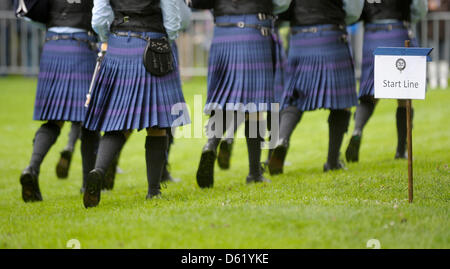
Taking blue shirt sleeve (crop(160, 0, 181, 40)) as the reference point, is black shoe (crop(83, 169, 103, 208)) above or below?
below

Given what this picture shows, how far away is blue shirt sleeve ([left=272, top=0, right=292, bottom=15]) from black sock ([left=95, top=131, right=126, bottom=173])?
163 cm

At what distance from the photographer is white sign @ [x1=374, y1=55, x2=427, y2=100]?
4.38m

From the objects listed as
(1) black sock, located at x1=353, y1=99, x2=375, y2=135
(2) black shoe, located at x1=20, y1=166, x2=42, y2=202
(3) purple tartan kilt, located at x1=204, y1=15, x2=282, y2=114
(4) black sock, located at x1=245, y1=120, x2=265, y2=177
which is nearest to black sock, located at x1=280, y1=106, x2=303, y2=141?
(4) black sock, located at x1=245, y1=120, x2=265, y2=177

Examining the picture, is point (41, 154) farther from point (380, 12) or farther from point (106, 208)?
point (380, 12)

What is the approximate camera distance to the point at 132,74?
4.94 meters

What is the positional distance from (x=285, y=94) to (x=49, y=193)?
7.06ft

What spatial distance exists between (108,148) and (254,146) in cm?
132

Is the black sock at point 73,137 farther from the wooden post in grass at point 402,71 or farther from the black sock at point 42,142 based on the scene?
the wooden post in grass at point 402,71

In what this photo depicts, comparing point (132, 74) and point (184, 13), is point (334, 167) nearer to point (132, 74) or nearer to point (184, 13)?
point (184, 13)

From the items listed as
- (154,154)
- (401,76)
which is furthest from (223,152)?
(401,76)

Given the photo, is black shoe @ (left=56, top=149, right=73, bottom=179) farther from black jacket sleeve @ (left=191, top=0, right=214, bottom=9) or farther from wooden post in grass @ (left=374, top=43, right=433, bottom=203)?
wooden post in grass @ (left=374, top=43, right=433, bottom=203)

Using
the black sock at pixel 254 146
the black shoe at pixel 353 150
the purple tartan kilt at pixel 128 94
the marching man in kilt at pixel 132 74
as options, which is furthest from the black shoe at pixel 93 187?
the black shoe at pixel 353 150

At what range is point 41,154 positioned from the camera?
18.7 ft
